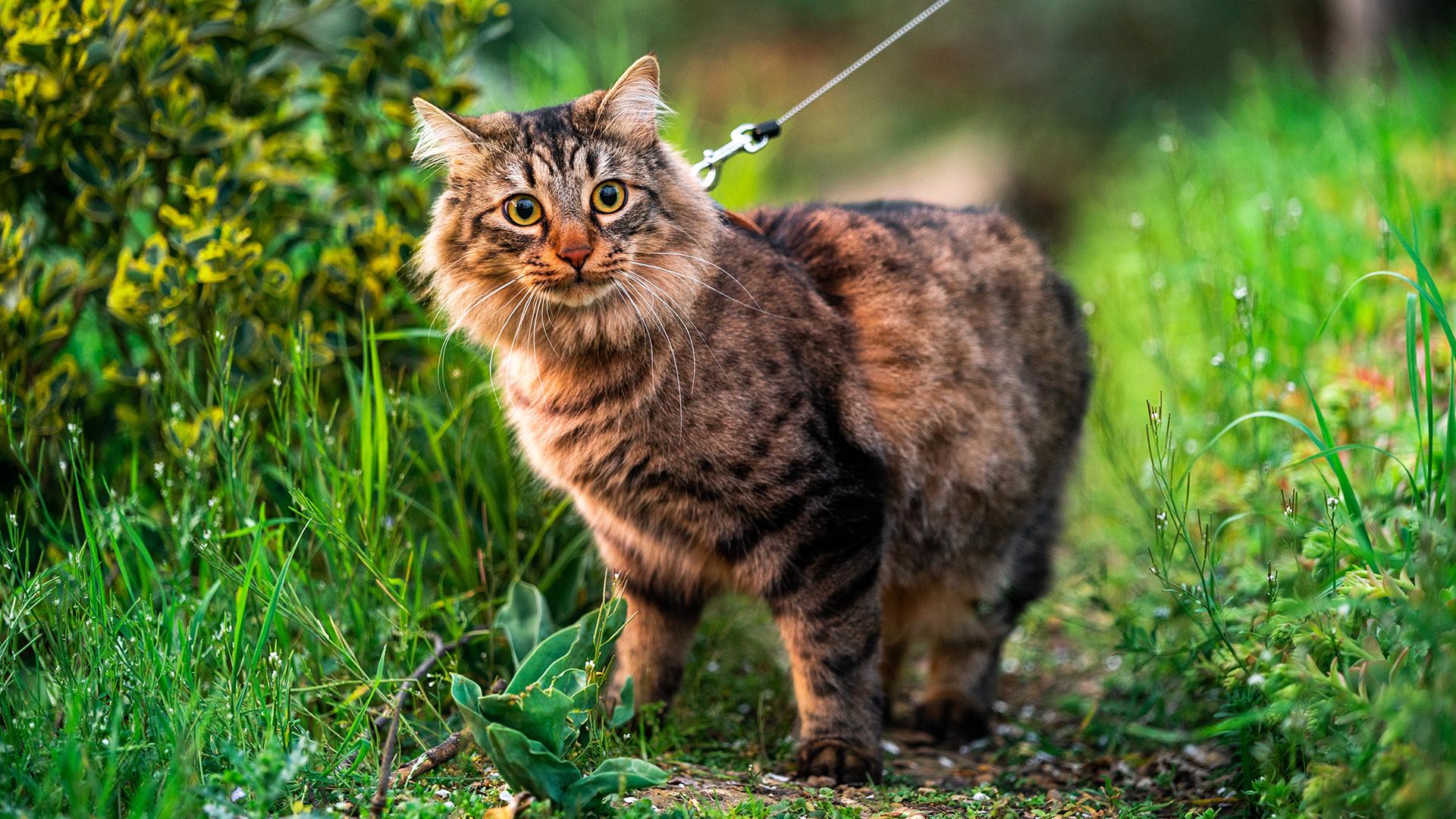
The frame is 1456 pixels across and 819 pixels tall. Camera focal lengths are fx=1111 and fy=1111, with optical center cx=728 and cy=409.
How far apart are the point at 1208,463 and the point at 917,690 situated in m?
1.29

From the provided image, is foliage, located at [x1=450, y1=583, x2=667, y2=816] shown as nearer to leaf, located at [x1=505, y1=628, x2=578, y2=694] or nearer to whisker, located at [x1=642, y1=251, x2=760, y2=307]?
leaf, located at [x1=505, y1=628, x2=578, y2=694]

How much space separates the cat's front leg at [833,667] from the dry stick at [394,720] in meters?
0.75

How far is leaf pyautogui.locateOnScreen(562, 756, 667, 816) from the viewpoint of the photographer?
6.29 feet

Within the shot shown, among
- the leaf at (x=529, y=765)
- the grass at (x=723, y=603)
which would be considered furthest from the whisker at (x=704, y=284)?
the leaf at (x=529, y=765)

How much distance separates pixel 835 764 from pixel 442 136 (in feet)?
5.59

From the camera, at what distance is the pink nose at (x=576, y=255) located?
92.4 inches

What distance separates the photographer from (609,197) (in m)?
2.50

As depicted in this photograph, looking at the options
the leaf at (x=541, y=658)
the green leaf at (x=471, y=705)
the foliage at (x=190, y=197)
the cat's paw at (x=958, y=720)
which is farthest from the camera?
the cat's paw at (x=958, y=720)

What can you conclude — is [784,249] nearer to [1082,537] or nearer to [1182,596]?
[1182,596]

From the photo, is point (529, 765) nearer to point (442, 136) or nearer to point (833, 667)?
point (833, 667)

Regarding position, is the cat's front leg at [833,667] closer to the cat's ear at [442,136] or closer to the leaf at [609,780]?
the leaf at [609,780]

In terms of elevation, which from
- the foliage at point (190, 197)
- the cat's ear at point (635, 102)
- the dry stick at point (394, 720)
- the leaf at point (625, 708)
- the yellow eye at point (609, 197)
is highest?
the cat's ear at point (635, 102)

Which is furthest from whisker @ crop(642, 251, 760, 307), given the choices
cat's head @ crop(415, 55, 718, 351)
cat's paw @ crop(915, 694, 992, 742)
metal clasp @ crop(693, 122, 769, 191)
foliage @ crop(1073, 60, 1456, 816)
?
cat's paw @ crop(915, 694, 992, 742)

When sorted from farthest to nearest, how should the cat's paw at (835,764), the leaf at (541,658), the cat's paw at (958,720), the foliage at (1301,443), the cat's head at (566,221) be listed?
1. the cat's paw at (958,720)
2. the cat's paw at (835,764)
3. the cat's head at (566,221)
4. the leaf at (541,658)
5. the foliage at (1301,443)
